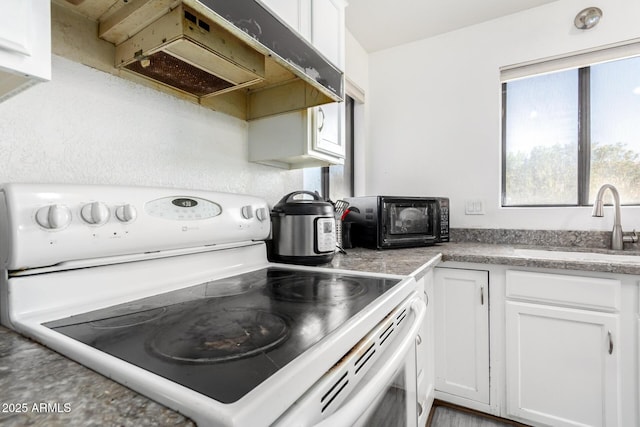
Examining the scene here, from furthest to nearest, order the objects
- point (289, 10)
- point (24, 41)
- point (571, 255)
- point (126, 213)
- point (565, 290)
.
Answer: point (571, 255) < point (565, 290) < point (289, 10) < point (126, 213) < point (24, 41)

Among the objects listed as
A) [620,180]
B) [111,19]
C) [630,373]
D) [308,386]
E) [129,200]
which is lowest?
[630,373]

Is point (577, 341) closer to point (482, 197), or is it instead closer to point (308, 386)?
point (482, 197)

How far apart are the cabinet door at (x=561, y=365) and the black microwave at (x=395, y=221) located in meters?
0.55

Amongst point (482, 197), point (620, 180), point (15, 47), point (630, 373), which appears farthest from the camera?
point (482, 197)

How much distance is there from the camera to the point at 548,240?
1830 mm

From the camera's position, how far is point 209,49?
0.79 metres

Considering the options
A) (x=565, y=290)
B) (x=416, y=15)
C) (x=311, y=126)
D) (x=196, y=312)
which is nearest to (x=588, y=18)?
(x=416, y=15)

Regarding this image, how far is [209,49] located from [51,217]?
53cm

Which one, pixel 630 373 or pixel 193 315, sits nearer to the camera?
pixel 193 315

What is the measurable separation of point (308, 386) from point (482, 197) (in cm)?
203

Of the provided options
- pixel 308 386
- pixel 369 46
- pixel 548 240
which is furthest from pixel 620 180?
pixel 308 386

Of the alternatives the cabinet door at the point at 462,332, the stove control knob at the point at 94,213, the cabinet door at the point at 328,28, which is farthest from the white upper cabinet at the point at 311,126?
the cabinet door at the point at 462,332

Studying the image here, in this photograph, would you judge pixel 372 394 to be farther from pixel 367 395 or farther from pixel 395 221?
pixel 395 221

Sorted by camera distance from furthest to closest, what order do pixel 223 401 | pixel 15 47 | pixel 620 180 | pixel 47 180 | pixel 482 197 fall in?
pixel 482 197 → pixel 620 180 → pixel 47 180 → pixel 15 47 → pixel 223 401
